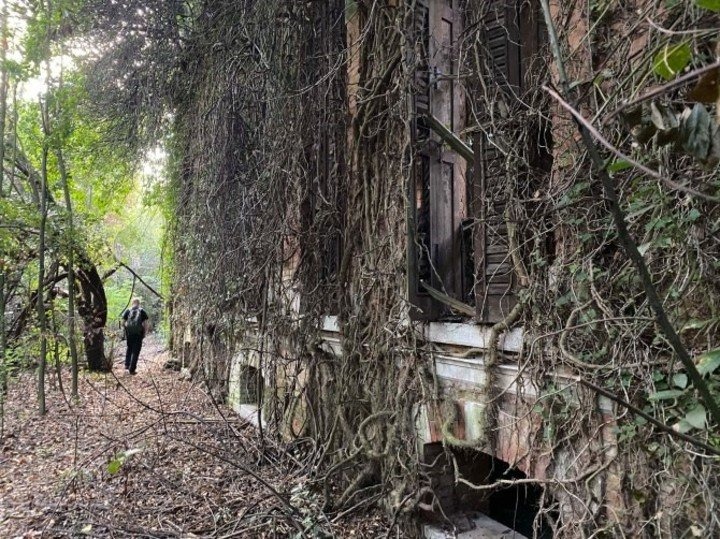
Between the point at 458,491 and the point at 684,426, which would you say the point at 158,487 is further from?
the point at 684,426

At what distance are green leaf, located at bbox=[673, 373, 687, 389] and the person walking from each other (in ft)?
33.3

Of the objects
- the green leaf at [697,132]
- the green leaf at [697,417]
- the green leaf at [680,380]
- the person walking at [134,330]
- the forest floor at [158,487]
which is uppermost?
the green leaf at [697,132]

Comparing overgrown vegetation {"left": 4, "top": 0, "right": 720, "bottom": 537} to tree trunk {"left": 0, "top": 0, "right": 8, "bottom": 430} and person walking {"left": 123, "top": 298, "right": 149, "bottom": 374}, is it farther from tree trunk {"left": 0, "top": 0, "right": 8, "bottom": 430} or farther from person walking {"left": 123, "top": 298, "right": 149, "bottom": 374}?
person walking {"left": 123, "top": 298, "right": 149, "bottom": 374}

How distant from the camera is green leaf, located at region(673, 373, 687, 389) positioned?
7.05 ft

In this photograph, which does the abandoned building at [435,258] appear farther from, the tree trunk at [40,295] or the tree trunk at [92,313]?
the tree trunk at [92,313]

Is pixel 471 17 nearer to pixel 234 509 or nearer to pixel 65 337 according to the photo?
pixel 234 509

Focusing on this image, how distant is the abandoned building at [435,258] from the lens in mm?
2523

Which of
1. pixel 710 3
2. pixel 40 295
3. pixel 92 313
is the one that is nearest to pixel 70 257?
pixel 40 295

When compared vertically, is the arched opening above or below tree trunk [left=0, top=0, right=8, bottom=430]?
below

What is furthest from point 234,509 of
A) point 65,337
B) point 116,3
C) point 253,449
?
point 116,3

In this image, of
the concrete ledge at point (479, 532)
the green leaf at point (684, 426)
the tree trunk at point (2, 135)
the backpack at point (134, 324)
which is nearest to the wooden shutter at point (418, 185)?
the concrete ledge at point (479, 532)

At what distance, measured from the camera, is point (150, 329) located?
738 inches

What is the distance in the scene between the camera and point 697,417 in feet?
6.64

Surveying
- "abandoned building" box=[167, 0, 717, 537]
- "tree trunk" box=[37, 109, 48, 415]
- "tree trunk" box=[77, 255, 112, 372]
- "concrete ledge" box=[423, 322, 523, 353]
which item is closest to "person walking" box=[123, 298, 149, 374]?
"tree trunk" box=[77, 255, 112, 372]
